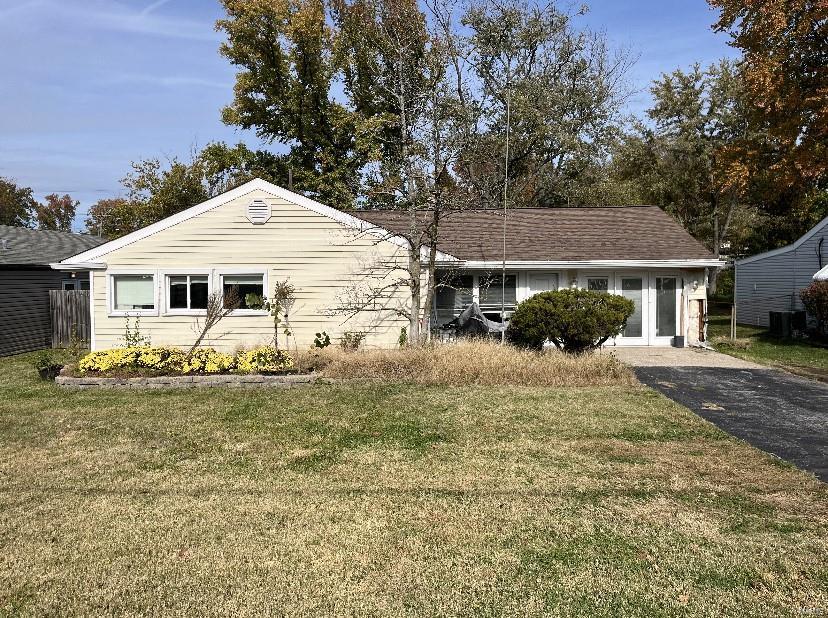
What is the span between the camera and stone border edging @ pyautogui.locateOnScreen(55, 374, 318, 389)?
1157 centimetres

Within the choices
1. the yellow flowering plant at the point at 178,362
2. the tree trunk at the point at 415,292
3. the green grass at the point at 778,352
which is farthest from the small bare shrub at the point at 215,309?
the green grass at the point at 778,352

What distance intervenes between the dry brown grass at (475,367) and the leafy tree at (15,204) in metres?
55.8

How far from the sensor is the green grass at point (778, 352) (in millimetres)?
14577

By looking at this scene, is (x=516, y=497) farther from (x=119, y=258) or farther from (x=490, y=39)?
(x=490, y=39)

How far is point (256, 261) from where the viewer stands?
15.1 metres

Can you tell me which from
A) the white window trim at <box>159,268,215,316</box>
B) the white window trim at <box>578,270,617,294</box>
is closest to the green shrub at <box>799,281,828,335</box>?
the white window trim at <box>578,270,617,294</box>

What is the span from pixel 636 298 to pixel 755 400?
733cm

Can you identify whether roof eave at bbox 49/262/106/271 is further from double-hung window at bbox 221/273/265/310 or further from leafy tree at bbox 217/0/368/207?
leafy tree at bbox 217/0/368/207

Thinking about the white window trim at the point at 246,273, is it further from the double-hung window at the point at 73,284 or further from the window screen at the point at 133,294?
the double-hung window at the point at 73,284

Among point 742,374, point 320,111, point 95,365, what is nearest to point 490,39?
point 320,111

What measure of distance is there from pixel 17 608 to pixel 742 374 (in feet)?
42.6

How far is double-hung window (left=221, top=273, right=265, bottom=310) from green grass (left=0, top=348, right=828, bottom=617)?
20.2ft

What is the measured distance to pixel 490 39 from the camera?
31094 mm

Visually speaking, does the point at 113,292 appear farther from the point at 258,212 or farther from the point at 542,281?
the point at 542,281
